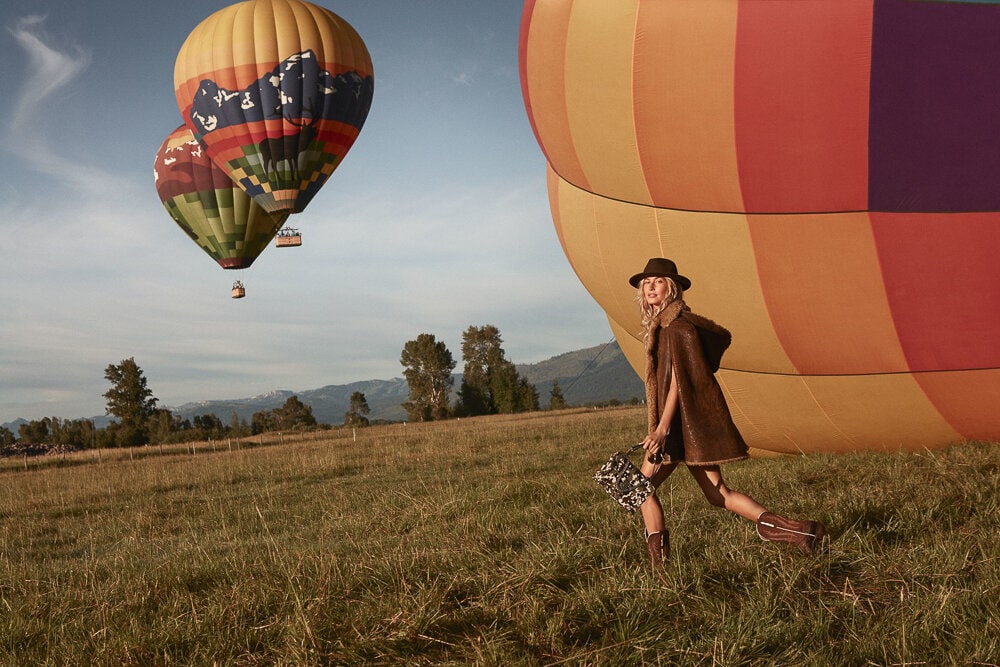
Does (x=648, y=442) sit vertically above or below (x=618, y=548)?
above

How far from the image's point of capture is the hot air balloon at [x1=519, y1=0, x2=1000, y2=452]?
5.93 m

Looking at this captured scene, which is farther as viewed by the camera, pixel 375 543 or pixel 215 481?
pixel 215 481

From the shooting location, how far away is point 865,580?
3473 millimetres

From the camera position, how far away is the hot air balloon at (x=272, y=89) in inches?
773

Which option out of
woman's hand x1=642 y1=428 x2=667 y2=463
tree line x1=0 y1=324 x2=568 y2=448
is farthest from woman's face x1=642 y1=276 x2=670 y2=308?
tree line x1=0 y1=324 x2=568 y2=448

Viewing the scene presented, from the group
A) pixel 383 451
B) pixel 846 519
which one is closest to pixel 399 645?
pixel 846 519

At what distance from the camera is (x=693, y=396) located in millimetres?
3914

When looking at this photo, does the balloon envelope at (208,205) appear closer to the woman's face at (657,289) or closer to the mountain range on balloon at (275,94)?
the mountain range on balloon at (275,94)

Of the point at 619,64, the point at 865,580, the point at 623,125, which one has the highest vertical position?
the point at 619,64

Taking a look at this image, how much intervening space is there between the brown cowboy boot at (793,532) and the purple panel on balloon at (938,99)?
3.64 metres

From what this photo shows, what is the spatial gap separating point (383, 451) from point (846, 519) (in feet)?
44.1

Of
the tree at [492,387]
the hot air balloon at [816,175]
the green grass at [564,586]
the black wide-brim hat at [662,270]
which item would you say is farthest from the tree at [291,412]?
the black wide-brim hat at [662,270]

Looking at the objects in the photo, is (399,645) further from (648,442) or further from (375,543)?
(375,543)

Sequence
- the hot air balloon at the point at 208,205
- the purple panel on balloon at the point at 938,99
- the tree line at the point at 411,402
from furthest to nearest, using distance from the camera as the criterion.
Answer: the tree line at the point at 411,402 < the hot air balloon at the point at 208,205 < the purple panel on balloon at the point at 938,99
